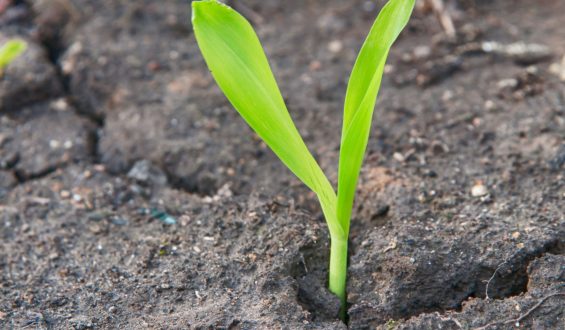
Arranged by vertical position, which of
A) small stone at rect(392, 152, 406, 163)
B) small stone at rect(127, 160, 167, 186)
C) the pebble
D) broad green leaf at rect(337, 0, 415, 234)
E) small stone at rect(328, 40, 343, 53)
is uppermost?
broad green leaf at rect(337, 0, 415, 234)

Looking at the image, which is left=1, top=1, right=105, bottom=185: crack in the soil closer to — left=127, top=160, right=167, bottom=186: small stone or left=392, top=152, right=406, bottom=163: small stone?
left=127, top=160, right=167, bottom=186: small stone

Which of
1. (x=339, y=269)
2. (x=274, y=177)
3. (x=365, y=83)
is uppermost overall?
(x=365, y=83)

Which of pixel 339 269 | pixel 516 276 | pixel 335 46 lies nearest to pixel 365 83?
pixel 339 269

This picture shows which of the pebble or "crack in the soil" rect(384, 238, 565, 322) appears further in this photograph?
the pebble

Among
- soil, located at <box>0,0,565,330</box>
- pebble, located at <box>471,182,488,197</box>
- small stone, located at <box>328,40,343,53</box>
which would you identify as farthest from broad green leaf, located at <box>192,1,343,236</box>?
small stone, located at <box>328,40,343,53</box>

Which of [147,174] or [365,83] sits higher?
[365,83]

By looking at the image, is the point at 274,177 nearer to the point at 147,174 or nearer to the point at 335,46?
the point at 147,174

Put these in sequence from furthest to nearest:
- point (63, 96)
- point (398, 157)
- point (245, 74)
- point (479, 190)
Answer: point (63, 96) → point (398, 157) → point (479, 190) → point (245, 74)
